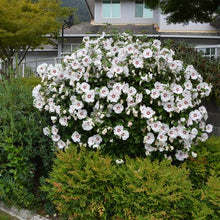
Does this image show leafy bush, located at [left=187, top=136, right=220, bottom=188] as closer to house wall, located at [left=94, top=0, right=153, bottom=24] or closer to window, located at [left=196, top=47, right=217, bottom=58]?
window, located at [left=196, top=47, right=217, bottom=58]

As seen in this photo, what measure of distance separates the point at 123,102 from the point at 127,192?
0.89 m

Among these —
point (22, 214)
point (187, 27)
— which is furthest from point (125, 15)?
point (22, 214)

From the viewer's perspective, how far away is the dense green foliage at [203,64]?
12.6 ft

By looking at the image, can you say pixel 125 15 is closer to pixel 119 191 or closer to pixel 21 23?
pixel 21 23

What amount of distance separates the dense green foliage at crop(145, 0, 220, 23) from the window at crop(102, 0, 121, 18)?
7.48 m

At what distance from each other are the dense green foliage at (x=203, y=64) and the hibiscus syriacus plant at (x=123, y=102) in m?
1.07

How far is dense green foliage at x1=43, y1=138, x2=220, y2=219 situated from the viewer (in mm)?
2053

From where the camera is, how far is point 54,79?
287cm

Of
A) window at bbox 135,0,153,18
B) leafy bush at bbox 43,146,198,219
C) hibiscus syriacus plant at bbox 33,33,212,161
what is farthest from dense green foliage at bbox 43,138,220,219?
window at bbox 135,0,153,18

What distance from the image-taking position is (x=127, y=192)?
2.19 metres

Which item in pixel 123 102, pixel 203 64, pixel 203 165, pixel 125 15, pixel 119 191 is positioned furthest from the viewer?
pixel 125 15

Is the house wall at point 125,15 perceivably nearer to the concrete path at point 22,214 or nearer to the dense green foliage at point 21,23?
the dense green foliage at point 21,23

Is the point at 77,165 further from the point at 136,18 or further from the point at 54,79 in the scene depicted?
the point at 136,18

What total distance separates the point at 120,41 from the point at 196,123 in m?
1.36
